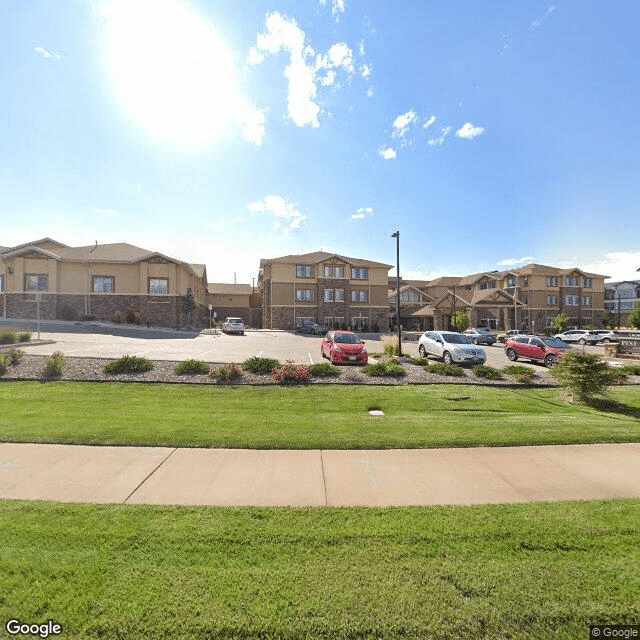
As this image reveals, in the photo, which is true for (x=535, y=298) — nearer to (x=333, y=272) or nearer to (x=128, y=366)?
(x=333, y=272)

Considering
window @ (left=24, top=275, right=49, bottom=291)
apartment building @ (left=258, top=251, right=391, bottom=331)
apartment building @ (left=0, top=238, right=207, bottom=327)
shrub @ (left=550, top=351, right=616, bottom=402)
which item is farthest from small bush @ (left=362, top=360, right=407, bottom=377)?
window @ (left=24, top=275, right=49, bottom=291)

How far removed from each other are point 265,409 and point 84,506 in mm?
4765

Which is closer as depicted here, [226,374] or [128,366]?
[226,374]

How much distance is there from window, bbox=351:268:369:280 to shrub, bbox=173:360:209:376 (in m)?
36.5

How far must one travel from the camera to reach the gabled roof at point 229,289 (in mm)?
59925

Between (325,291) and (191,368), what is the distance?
3431 cm

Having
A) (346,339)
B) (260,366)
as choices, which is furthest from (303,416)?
(346,339)

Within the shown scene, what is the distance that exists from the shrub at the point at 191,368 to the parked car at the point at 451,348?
464 inches

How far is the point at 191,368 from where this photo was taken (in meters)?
11.4

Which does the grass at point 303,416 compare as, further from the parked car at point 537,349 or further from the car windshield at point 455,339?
the parked car at point 537,349

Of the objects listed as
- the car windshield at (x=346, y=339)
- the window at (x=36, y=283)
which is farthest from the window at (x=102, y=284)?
the car windshield at (x=346, y=339)

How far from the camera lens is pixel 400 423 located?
7.53 meters

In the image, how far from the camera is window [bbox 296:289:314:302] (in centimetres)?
4459

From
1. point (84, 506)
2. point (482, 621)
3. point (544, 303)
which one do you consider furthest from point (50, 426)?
point (544, 303)
